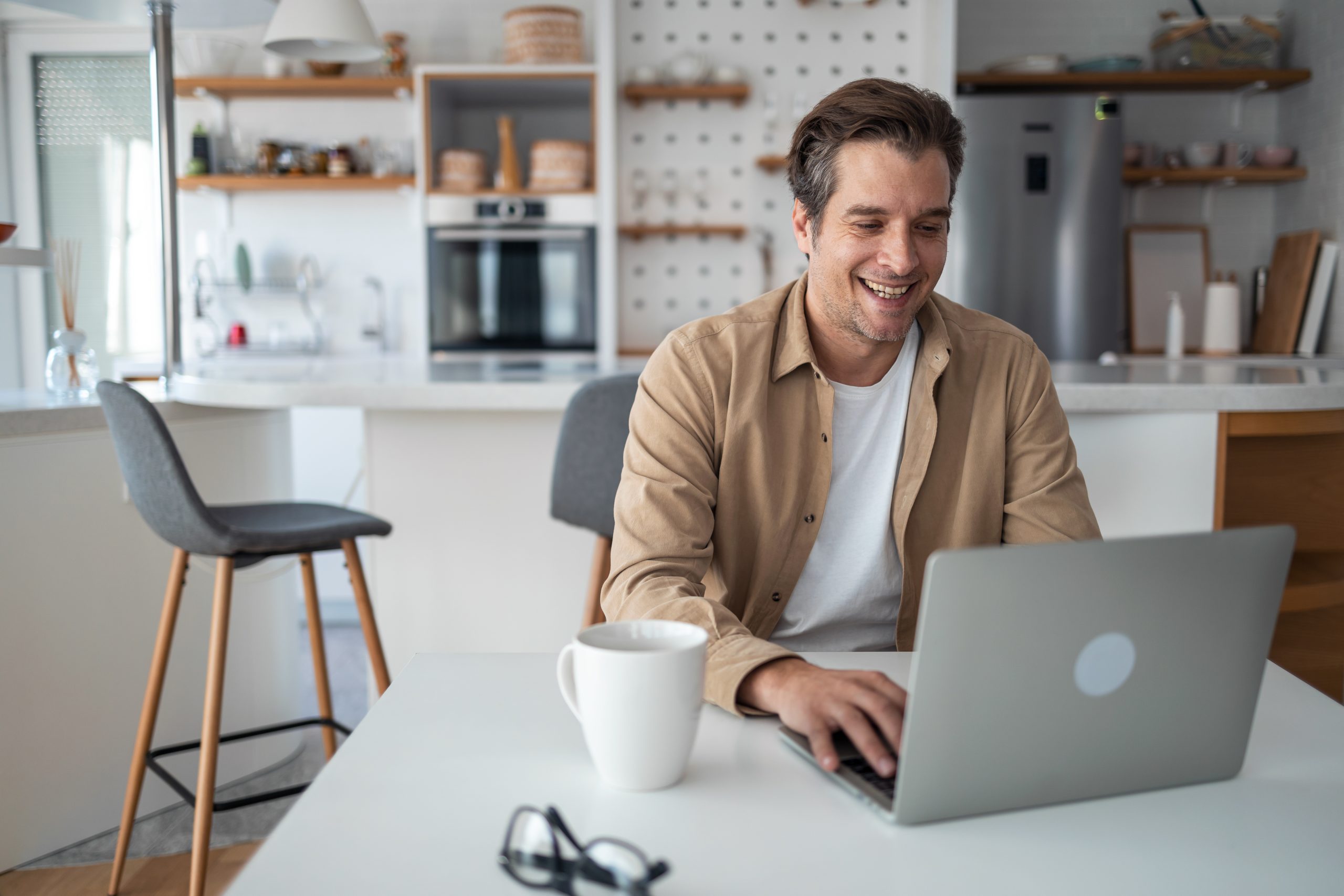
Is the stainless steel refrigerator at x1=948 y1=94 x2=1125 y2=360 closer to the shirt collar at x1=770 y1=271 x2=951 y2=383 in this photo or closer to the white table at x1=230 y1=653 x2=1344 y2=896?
the shirt collar at x1=770 y1=271 x2=951 y2=383

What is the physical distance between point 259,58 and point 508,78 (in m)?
1.23

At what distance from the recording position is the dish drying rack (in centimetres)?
445

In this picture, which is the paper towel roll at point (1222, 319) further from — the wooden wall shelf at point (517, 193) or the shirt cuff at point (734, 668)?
the shirt cuff at point (734, 668)

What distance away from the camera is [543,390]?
2.14m

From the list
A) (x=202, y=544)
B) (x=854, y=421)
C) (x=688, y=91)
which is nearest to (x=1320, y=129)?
(x=688, y=91)

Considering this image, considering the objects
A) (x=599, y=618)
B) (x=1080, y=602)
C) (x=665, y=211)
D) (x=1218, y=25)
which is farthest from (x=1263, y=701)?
(x=1218, y=25)

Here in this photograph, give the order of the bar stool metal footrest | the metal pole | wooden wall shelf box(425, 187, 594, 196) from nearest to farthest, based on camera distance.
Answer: the bar stool metal footrest → the metal pole → wooden wall shelf box(425, 187, 594, 196)

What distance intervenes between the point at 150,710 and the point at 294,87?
9.82ft

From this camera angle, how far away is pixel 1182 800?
2.28 ft

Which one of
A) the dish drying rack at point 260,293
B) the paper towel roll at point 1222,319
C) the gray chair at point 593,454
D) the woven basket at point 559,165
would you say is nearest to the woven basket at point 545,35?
the woven basket at point 559,165

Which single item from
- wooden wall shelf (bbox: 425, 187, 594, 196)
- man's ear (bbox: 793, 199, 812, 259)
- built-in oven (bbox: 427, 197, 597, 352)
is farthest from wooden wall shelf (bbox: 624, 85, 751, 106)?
man's ear (bbox: 793, 199, 812, 259)

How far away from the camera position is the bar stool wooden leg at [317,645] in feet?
6.78

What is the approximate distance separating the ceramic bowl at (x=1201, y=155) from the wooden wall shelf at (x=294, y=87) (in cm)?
309

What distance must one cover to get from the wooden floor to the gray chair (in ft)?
2.81
